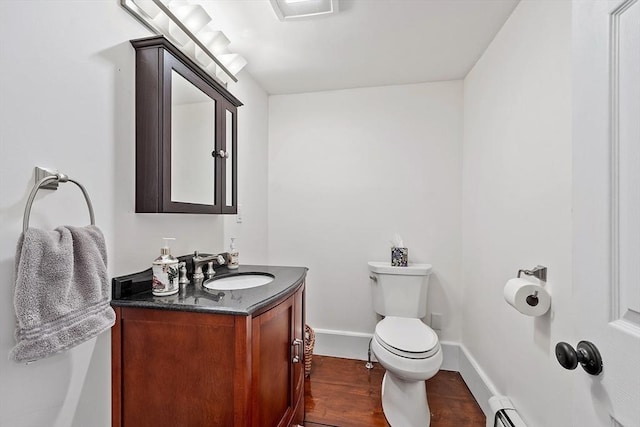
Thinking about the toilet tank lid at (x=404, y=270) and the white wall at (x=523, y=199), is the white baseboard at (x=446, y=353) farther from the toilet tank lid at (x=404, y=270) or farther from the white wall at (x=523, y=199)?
the toilet tank lid at (x=404, y=270)

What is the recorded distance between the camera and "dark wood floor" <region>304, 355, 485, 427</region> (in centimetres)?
168

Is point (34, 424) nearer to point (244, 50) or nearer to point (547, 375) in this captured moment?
point (547, 375)

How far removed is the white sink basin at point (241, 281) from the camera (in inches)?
56.0

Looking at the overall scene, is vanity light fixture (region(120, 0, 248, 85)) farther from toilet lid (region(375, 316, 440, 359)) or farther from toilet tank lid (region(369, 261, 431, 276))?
toilet lid (region(375, 316, 440, 359))

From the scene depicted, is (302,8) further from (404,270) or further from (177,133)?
(404,270)

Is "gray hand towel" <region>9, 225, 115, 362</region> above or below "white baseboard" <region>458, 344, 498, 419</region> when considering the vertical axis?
above

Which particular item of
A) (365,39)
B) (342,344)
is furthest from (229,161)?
(342,344)

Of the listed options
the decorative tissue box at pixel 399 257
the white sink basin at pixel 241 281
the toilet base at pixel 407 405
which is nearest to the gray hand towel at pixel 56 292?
the white sink basin at pixel 241 281

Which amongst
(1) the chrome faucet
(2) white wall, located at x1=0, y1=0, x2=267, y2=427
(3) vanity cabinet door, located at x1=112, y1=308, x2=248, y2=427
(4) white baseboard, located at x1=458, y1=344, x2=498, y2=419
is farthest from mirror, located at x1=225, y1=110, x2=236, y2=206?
(4) white baseboard, located at x1=458, y1=344, x2=498, y2=419

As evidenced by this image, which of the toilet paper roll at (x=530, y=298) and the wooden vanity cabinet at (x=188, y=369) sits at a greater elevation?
the toilet paper roll at (x=530, y=298)

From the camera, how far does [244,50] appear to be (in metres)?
1.86

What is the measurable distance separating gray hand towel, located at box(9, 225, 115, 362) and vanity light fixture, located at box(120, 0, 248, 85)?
0.90 m

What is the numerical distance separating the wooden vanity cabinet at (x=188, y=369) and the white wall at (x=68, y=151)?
74mm

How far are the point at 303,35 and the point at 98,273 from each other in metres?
1.58
